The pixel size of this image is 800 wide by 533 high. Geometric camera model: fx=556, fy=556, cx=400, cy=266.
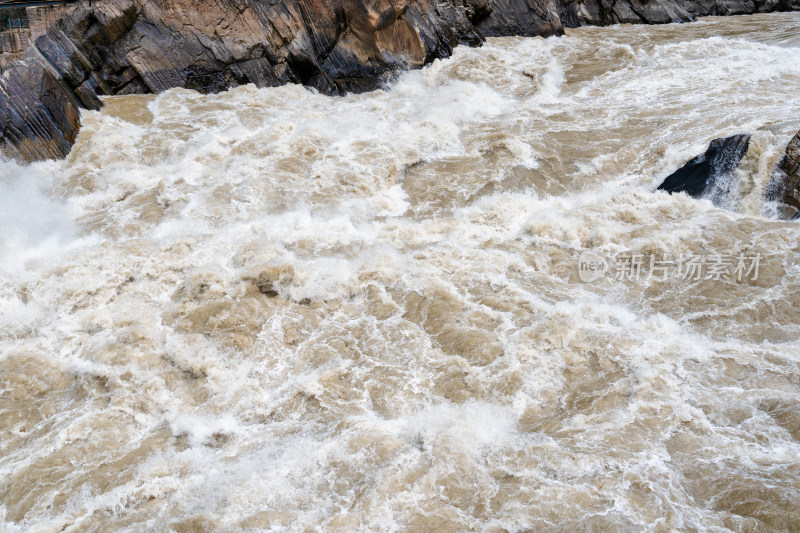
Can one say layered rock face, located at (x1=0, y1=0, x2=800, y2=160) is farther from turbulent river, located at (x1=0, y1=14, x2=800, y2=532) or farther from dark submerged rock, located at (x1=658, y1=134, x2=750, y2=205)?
dark submerged rock, located at (x1=658, y1=134, x2=750, y2=205)

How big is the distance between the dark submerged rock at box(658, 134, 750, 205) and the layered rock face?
743 centimetres

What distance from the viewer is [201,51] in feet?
40.9

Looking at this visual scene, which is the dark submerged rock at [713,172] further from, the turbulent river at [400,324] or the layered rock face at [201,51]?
the layered rock face at [201,51]

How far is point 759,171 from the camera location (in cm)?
869

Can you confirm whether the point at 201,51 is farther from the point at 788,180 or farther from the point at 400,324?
the point at 788,180

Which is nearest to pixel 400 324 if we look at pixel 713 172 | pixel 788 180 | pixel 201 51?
pixel 713 172

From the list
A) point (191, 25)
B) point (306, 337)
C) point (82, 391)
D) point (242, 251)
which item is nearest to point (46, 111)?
point (191, 25)

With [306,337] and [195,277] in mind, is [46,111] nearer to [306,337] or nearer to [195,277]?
[195,277]

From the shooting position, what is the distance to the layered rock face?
10.3 meters

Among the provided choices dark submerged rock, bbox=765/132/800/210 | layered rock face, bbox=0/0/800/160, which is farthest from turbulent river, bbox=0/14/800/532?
layered rock face, bbox=0/0/800/160

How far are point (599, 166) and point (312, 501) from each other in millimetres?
7545

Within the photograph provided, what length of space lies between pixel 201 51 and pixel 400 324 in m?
9.11

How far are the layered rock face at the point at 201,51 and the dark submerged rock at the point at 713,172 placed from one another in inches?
292

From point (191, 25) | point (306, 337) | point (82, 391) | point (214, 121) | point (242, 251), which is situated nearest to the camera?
point (82, 391)
